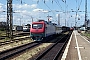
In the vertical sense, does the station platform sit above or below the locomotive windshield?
below

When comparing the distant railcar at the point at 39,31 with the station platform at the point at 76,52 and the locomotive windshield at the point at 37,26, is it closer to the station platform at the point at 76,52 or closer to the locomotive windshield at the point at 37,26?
the locomotive windshield at the point at 37,26

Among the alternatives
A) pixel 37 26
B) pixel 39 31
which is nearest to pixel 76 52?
pixel 39 31

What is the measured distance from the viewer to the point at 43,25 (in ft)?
99.9

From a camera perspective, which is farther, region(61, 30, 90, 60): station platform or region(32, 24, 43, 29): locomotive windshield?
region(32, 24, 43, 29): locomotive windshield

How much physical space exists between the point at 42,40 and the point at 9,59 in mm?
17479

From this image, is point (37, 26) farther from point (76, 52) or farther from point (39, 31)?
point (76, 52)

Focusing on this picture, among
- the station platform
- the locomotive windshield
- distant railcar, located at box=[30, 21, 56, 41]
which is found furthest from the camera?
the locomotive windshield

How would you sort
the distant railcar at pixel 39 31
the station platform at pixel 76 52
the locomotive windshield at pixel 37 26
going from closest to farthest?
the station platform at pixel 76 52 < the distant railcar at pixel 39 31 < the locomotive windshield at pixel 37 26

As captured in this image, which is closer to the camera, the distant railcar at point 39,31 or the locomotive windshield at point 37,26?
the distant railcar at point 39,31

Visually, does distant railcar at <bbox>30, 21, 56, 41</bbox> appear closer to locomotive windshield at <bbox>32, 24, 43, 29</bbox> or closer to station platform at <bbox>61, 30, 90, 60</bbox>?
locomotive windshield at <bbox>32, 24, 43, 29</bbox>

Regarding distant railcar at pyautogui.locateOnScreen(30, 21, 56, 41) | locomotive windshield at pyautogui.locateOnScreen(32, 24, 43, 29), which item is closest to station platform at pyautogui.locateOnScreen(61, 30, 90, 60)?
distant railcar at pyautogui.locateOnScreen(30, 21, 56, 41)

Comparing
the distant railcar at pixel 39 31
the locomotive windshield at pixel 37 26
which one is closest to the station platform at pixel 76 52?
the distant railcar at pixel 39 31

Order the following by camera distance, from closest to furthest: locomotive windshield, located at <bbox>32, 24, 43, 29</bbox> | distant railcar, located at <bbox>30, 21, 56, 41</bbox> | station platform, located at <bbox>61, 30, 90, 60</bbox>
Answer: station platform, located at <bbox>61, 30, 90, 60</bbox>, distant railcar, located at <bbox>30, 21, 56, 41</bbox>, locomotive windshield, located at <bbox>32, 24, 43, 29</bbox>

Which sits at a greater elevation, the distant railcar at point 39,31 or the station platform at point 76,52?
the distant railcar at point 39,31
